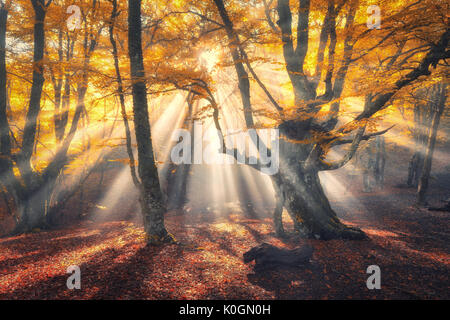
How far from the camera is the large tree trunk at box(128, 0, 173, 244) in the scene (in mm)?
6105

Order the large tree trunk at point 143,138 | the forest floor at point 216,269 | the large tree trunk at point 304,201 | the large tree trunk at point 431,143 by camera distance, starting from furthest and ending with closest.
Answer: the large tree trunk at point 431,143
the large tree trunk at point 304,201
the large tree trunk at point 143,138
the forest floor at point 216,269

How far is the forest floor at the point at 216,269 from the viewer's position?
4121mm

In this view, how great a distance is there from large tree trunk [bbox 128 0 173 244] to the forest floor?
0.68 meters

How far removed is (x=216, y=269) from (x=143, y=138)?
12.8ft

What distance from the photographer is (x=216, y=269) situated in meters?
5.21

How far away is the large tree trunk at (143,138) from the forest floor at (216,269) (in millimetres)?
683

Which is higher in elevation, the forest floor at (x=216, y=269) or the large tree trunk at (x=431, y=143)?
the large tree trunk at (x=431, y=143)

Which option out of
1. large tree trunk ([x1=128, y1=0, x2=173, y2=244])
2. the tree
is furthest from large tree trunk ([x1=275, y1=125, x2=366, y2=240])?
large tree trunk ([x1=128, y1=0, x2=173, y2=244])

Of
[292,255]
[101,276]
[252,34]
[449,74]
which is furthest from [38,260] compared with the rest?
[449,74]

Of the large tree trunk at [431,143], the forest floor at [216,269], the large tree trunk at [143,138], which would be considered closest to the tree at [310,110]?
the forest floor at [216,269]

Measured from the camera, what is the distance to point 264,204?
16.6 meters

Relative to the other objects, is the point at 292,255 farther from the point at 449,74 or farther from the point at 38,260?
the point at 449,74

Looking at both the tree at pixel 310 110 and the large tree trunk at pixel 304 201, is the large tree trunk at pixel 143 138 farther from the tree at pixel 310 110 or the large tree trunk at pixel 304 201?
the large tree trunk at pixel 304 201
